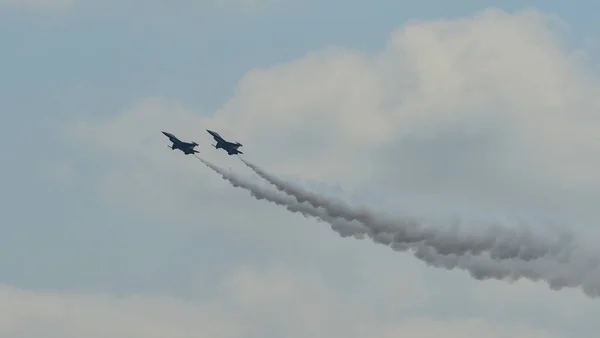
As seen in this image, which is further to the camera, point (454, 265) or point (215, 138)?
point (215, 138)

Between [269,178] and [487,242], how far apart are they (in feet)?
75.8

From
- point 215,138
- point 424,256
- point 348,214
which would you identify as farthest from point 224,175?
point 424,256

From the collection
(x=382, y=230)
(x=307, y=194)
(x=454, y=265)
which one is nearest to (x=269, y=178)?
(x=307, y=194)

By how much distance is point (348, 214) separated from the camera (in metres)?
131

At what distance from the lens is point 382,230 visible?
130 metres

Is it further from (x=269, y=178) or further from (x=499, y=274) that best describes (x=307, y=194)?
(x=499, y=274)

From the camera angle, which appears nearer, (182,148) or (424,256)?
(424,256)

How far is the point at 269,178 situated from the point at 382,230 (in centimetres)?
1274

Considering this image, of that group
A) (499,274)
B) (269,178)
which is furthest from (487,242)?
(269,178)

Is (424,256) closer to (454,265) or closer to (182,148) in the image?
(454,265)

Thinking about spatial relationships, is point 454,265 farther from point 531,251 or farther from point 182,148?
point 182,148

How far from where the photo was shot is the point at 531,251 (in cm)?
12325

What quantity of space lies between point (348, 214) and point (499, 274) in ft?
55.2

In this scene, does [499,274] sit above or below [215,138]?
below
